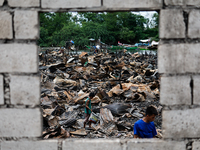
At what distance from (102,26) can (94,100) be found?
113 feet

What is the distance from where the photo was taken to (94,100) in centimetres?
804

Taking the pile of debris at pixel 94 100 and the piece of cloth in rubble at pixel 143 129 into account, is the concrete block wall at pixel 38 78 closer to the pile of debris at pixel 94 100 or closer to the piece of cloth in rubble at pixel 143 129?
the piece of cloth in rubble at pixel 143 129

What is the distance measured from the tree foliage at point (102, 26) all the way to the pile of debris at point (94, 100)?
71.1 feet

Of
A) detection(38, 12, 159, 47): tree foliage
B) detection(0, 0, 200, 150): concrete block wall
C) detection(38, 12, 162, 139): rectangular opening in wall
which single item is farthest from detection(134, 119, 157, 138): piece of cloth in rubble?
detection(38, 12, 159, 47): tree foliage

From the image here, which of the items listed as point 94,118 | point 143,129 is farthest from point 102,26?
point 143,129

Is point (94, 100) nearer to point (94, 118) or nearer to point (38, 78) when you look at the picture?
point (94, 118)

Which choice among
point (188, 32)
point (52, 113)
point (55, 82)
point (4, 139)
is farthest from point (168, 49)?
point (55, 82)

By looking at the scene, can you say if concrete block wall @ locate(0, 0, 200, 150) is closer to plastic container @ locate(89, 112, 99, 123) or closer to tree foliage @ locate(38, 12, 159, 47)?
plastic container @ locate(89, 112, 99, 123)

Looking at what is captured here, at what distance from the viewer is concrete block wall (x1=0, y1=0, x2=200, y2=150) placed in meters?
2.72

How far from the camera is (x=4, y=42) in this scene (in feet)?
9.07

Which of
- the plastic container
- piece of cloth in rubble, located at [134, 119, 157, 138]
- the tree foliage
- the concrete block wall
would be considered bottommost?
the plastic container

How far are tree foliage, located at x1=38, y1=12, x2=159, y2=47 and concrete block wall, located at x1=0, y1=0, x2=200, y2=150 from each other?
1219 inches

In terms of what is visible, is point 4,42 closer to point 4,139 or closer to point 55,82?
point 4,139

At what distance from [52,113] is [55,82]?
3.71 m
